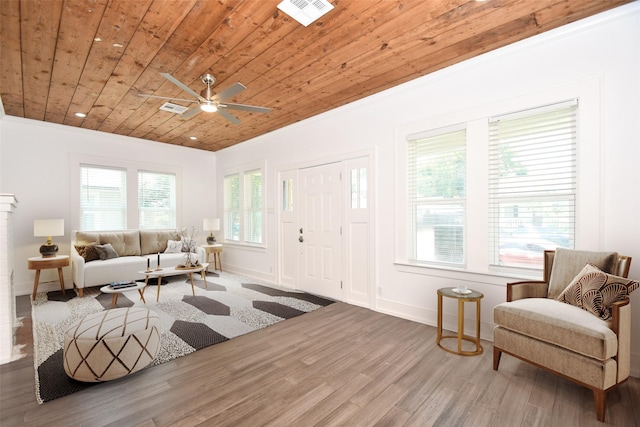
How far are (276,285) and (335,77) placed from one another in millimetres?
3566

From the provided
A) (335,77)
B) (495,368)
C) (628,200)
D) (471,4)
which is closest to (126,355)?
(495,368)

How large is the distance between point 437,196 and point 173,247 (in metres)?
5.01

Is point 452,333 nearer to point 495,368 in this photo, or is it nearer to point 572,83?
point 495,368

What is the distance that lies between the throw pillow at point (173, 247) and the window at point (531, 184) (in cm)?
540

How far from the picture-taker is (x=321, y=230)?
15.0ft

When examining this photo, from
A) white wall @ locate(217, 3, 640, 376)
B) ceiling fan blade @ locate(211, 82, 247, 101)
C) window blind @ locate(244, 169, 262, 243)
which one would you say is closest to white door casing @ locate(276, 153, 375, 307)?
white wall @ locate(217, 3, 640, 376)

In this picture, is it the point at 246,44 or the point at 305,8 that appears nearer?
the point at 305,8

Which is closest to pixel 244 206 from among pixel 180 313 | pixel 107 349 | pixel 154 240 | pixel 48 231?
pixel 154 240

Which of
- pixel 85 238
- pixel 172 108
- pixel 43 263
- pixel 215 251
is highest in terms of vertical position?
pixel 172 108

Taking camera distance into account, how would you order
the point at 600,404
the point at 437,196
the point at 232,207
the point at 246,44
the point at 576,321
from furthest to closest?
the point at 232,207
the point at 437,196
the point at 246,44
the point at 576,321
the point at 600,404

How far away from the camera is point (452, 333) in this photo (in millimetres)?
3098

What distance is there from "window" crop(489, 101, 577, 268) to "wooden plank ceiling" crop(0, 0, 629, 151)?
0.77m

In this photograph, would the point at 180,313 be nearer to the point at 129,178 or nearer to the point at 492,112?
the point at 129,178

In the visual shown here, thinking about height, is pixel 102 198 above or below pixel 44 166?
below
